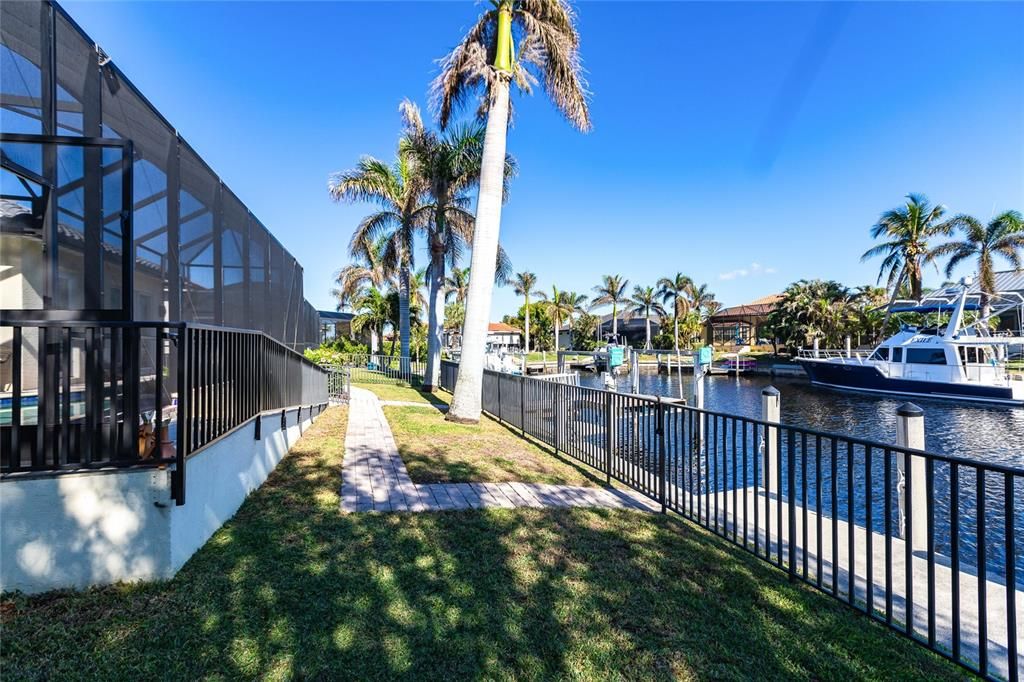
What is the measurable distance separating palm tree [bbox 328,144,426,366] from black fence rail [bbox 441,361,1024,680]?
11589 millimetres

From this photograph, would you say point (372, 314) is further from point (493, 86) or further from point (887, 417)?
point (887, 417)

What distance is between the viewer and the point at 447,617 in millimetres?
2707

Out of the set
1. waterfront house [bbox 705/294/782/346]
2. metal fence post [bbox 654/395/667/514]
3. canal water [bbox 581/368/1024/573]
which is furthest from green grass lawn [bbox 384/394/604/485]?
waterfront house [bbox 705/294/782/346]

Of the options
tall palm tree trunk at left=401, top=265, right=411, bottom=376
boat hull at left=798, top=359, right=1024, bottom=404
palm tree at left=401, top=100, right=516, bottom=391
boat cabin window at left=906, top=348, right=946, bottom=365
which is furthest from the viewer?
boat cabin window at left=906, top=348, right=946, bottom=365

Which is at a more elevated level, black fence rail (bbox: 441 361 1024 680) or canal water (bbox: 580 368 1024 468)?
black fence rail (bbox: 441 361 1024 680)

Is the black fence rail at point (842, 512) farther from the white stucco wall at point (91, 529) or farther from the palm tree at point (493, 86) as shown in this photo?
the white stucco wall at point (91, 529)

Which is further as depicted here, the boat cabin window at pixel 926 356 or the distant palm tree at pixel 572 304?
the distant palm tree at pixel 572 304

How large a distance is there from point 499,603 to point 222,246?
20.1ft

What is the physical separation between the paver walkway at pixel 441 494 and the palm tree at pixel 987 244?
33547mm

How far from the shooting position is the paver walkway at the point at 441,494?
458 cm

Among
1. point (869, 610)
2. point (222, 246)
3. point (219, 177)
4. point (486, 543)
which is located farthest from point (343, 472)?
point (869, 610)

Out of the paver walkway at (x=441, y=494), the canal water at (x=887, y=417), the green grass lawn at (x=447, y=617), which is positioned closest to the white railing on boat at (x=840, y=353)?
the canal water at (x=887, y=417)

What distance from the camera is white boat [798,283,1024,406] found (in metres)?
22.6

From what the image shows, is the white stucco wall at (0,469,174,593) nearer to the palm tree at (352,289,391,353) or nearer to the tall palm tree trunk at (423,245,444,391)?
the tall palm tree trunk at (423,245,444,391)
